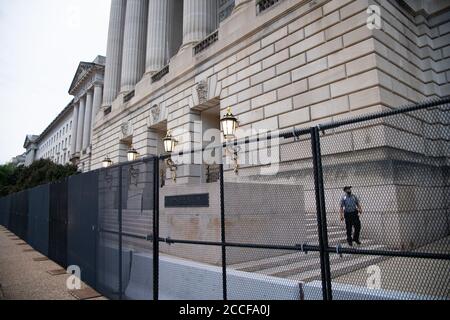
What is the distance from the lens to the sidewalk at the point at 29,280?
21.9ft

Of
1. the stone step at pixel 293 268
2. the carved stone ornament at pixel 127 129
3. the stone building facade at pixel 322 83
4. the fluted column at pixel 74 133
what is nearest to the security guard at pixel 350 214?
the stone building facade at pixel 322 83

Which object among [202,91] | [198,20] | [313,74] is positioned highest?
[198,20]

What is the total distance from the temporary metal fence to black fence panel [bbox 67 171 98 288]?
0.04 meters

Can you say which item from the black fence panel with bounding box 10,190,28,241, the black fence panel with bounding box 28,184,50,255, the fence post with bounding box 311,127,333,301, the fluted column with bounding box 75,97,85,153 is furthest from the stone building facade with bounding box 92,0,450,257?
the fluted column with bounding box 75,97,85,153

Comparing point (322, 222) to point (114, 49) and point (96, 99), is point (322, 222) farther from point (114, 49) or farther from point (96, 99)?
point (96, 99)

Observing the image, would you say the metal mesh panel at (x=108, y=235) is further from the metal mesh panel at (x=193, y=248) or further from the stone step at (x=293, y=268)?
the stone step at (x=293, y=268)

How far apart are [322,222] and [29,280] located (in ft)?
26.4

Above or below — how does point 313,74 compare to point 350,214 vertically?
above

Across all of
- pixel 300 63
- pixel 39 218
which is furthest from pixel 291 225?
pixel 39 218

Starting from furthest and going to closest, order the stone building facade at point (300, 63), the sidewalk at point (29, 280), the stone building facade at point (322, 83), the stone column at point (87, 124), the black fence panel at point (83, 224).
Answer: the stone column at point (87, 124), the stone building facade at point (300, 63), the black fence panel at point (83, 224), the sidewalk at point (29, 280), the stone building facade at point (322, 83)

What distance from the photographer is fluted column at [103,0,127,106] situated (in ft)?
103

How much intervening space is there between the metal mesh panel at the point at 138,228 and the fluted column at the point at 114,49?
27.6 metres

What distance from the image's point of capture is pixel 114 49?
3134 centimetres

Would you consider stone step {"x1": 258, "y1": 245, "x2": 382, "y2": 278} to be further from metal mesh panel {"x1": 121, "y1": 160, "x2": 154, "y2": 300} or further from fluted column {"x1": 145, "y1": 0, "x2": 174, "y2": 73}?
fluted column {"x1": 145, "y1": 0, "x2": 174, "y2": 73}
